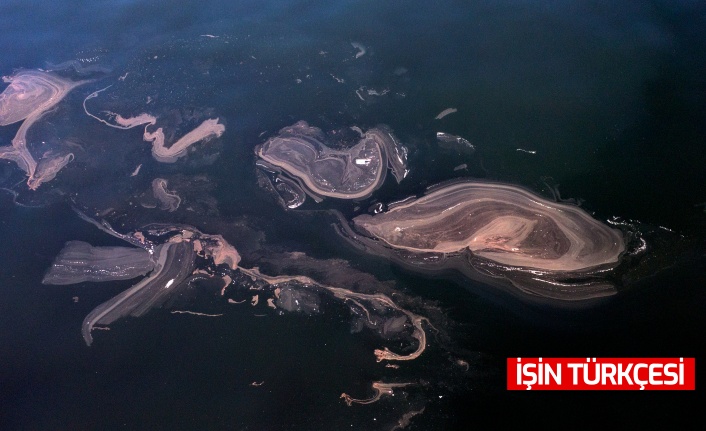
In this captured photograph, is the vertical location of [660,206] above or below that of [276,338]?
Result: above

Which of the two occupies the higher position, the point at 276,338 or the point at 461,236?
the point at 461,236

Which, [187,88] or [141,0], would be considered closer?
[187,88]

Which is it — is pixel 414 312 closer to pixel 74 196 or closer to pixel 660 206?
pixel 660 206

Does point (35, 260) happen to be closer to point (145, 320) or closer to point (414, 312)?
point (145, 320)

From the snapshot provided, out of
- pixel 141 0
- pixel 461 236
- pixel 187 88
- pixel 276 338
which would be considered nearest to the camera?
pixel 276 338

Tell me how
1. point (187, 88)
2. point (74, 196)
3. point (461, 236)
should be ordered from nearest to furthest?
1. point (461, 236)
2. point (74, 196)
3. point (187, 88)

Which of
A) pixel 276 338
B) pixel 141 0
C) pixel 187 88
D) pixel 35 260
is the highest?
pixel 141 0

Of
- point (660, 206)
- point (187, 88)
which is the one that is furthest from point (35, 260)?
point (660, 206)
